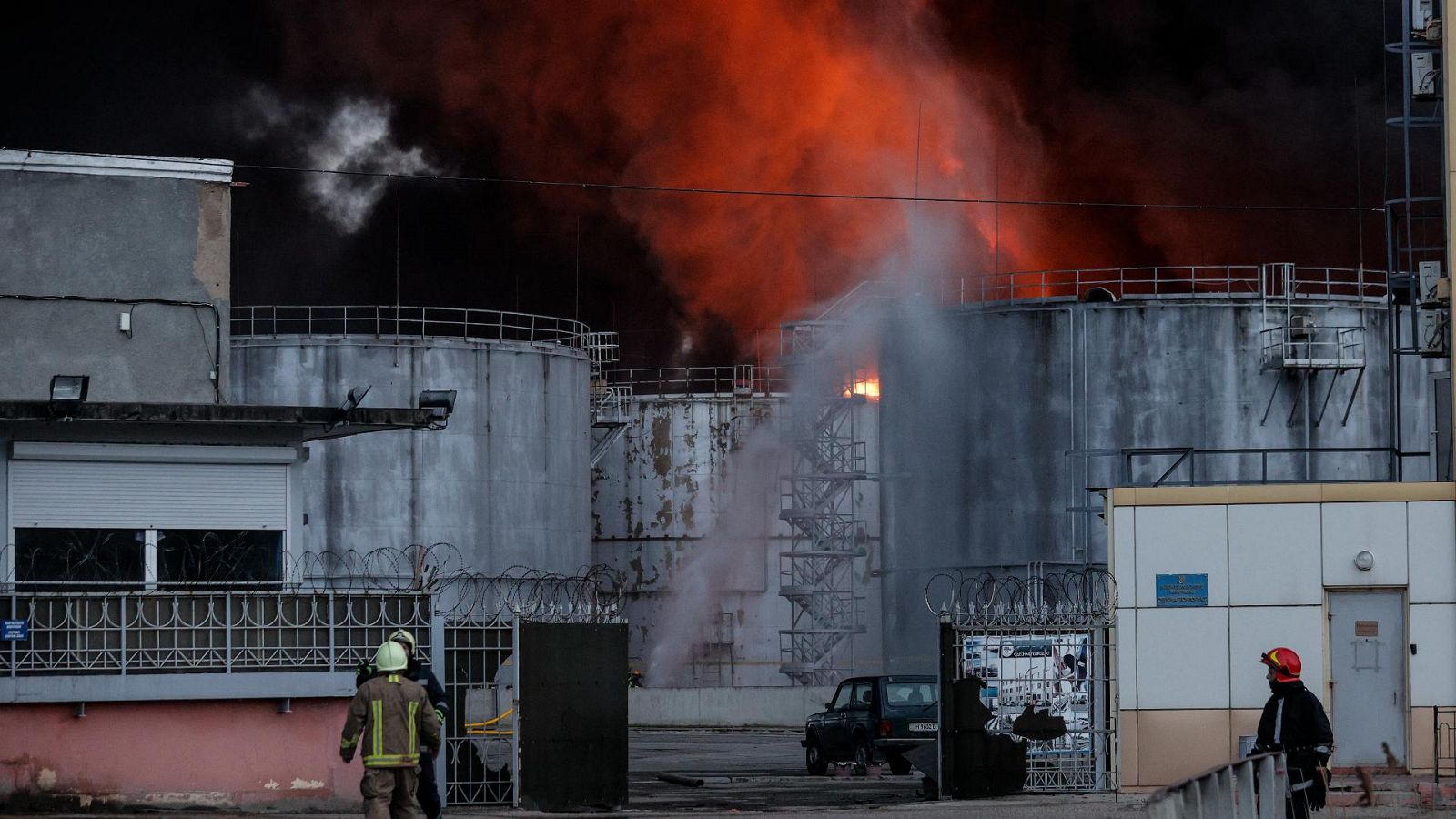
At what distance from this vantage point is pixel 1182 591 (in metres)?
25.0

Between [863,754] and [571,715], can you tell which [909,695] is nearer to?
[863,754]

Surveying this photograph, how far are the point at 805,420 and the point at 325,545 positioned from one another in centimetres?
1799

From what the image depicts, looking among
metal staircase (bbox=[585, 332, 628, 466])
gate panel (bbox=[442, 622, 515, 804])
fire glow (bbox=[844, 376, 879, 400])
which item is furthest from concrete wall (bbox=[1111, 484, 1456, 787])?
metal staircase (bbox=[585, 332, 628, 466])

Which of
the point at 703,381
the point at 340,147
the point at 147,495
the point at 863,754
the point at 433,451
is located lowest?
the point at 863,754

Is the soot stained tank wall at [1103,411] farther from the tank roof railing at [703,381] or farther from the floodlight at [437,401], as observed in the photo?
the floodlight at [437,401]

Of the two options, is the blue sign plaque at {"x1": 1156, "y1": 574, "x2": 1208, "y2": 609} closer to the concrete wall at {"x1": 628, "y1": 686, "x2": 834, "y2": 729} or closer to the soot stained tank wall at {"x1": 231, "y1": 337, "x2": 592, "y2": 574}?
the soot stained tank wall at {"x1": 231, "y1": 337, "x2": 592, "y2": 574}

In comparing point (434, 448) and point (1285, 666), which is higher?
point (434, 448)

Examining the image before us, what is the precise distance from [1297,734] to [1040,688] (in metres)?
7.99

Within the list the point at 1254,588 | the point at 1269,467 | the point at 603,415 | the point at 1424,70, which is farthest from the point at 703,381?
the point at 1254,588

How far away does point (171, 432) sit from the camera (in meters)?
22.0

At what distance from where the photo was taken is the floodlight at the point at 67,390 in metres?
20.4

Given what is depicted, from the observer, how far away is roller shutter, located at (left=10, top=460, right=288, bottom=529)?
21.5 m

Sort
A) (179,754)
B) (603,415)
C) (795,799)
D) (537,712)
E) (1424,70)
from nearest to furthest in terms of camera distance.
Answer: (179,754) → (537,712) → (795,799) → (1424,70) → (603,415)

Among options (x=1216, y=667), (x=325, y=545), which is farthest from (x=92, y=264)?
(x=325, y=545)
